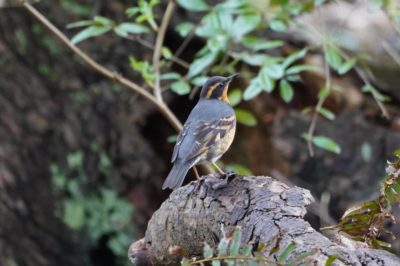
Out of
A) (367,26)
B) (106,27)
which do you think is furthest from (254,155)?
(106,27)

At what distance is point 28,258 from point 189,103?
2.05 meters

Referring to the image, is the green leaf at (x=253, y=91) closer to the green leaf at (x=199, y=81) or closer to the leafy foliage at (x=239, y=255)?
the green leaf at (x=199, y=81)

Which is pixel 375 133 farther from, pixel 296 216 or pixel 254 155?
pixel 296 216

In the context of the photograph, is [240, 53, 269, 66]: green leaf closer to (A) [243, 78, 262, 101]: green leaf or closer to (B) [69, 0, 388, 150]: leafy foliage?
(B) [69, 0, 388, 150]: leafy foliage

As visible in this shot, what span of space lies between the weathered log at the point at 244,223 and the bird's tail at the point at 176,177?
0.39m

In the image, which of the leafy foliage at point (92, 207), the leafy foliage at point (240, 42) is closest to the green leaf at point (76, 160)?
the leafy foliage at point (92, 207)

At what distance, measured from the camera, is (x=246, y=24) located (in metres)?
5.51

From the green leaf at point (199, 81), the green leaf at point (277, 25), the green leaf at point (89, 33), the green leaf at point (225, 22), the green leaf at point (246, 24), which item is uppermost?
the green leaf at point (89, 33)

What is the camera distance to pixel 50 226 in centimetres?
686

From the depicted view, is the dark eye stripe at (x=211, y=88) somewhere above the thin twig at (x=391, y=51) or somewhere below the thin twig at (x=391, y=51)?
below

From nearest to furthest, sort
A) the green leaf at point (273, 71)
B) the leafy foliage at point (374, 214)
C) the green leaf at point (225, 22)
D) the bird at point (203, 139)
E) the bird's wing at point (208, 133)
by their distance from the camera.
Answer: the leafy foliage at point (374, 214) < the bird at point (203, 139) < the bird's wing at point (208, 133) < the green leaf at point (273, 71) < the green leaf at point (225, 22)

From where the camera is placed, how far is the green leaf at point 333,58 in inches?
218

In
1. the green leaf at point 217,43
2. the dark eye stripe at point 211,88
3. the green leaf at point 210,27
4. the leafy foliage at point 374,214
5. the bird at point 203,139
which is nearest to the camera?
the leafy foliage at point 374,214

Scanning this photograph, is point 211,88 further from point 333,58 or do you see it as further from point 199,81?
point 333,58
